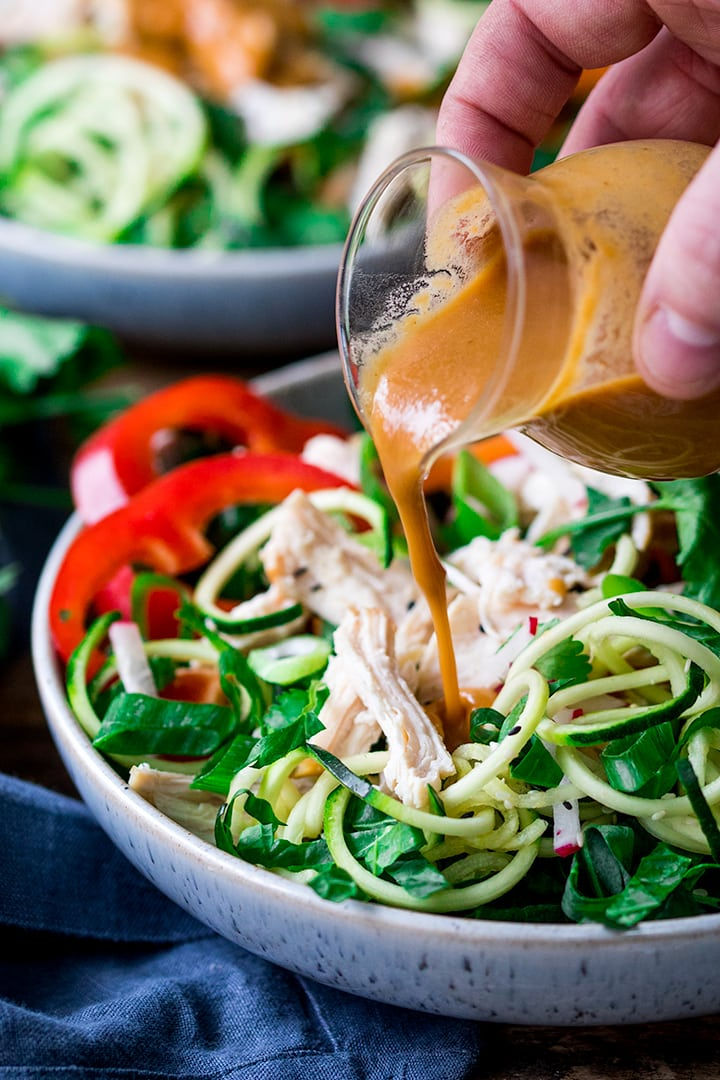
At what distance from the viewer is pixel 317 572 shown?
8.84 ft

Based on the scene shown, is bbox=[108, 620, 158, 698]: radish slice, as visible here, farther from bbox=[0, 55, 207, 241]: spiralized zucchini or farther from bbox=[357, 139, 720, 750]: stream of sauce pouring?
bbox=[0, 55, 207, 241]: spiralized zucchini

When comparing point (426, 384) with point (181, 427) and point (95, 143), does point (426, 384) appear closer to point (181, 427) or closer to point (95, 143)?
point (181, 427)

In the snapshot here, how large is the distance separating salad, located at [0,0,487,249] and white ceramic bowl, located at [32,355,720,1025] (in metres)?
3.16

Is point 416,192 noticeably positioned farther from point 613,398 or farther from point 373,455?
point 373,455

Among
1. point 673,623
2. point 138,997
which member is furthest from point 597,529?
point 138,997

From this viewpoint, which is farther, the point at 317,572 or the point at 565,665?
the point at 317,572

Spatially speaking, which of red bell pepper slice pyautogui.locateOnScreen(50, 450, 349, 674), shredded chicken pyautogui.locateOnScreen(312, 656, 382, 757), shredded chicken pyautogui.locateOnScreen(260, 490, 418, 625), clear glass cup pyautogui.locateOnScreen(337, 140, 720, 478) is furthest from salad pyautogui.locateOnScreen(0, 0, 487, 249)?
shredded chicken pyautogui.locateOnScreen(312, 656, 382, 757)

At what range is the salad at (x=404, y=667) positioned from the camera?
204cm

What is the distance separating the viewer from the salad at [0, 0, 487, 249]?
480 centimetres

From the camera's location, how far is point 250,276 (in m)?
4.14

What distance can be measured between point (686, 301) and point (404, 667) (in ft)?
3.32

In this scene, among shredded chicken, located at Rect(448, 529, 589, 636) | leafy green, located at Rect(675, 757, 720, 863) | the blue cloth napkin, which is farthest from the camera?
shredded chicken, located at Rect(448, 529, 589, 636)

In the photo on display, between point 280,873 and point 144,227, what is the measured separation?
3353 mm

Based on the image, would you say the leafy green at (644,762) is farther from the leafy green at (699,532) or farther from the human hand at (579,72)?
the human hand at (579,72)
